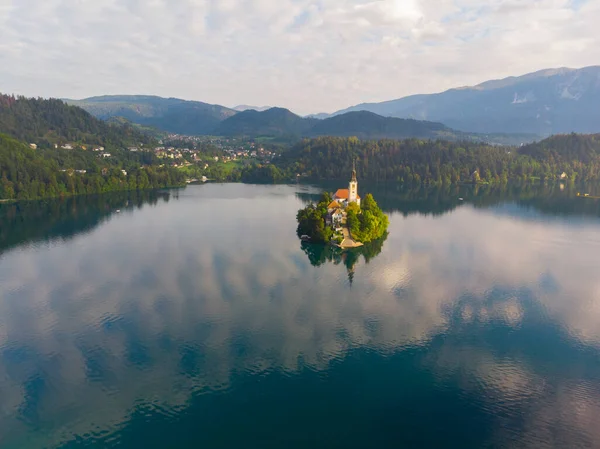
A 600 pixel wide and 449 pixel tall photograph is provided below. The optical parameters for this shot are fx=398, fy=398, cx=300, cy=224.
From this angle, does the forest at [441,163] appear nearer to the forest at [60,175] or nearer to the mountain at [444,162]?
the mountain at [444,162]

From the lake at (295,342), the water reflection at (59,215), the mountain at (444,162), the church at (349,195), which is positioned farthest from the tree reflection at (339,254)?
the mountain at (444,162)

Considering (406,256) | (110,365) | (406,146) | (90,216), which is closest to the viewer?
(110,365)

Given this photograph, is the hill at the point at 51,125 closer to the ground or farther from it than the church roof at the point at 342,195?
farther from it

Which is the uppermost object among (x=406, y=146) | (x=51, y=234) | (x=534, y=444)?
(x=406, y=146)

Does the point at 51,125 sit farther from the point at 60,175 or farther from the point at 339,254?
the point at 339,254

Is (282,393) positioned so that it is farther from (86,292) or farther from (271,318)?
(86,292)

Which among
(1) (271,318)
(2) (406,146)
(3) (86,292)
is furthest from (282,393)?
(2) (406,146)
